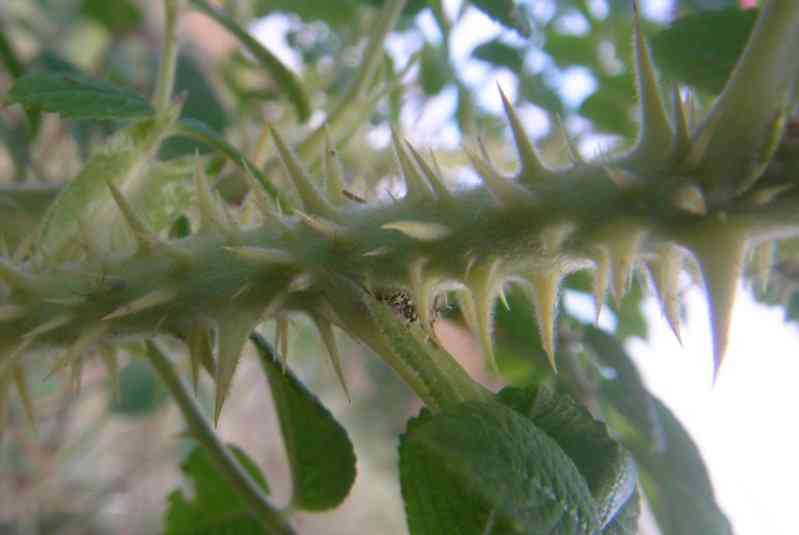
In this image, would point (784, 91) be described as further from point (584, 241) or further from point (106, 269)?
point (106, 269)

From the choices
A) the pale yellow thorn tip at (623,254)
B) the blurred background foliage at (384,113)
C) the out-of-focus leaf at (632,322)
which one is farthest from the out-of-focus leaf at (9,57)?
the out-of-focus leaf at (632,322)

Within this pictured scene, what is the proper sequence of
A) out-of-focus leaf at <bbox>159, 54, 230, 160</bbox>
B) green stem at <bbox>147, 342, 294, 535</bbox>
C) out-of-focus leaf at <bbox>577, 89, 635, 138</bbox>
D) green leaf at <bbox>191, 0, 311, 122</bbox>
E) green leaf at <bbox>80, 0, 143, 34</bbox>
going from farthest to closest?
green leaf at <bbox>80, 0, 143, 34</bbox>
out-of-focus leaf at <bbox>577, 89, 635, 138</bbox>
out-of-focus leaf at <bbox>159, 54, 230, 160</bbox>
green leaf at <bbox>191, 0, 311, 122</bbox>
green stem at <bbox>147, 342, 294, 535</bbox>

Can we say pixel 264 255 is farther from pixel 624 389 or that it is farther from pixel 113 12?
pixel 113 12

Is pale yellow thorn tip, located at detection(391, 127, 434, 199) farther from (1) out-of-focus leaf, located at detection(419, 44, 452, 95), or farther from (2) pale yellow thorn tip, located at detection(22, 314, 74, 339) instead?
(1) out-of-focus leaf, located at detection(419, 44, 452, 95)

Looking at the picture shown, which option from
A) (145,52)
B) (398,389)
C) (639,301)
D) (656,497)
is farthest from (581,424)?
(398,389)

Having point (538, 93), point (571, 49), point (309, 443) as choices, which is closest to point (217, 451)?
point (309, 443)

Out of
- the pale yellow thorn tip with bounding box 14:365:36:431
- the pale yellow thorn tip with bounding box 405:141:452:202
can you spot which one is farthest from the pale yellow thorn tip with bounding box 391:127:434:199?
the pale yellow thorn tip with bounding box 14:365:36:431
